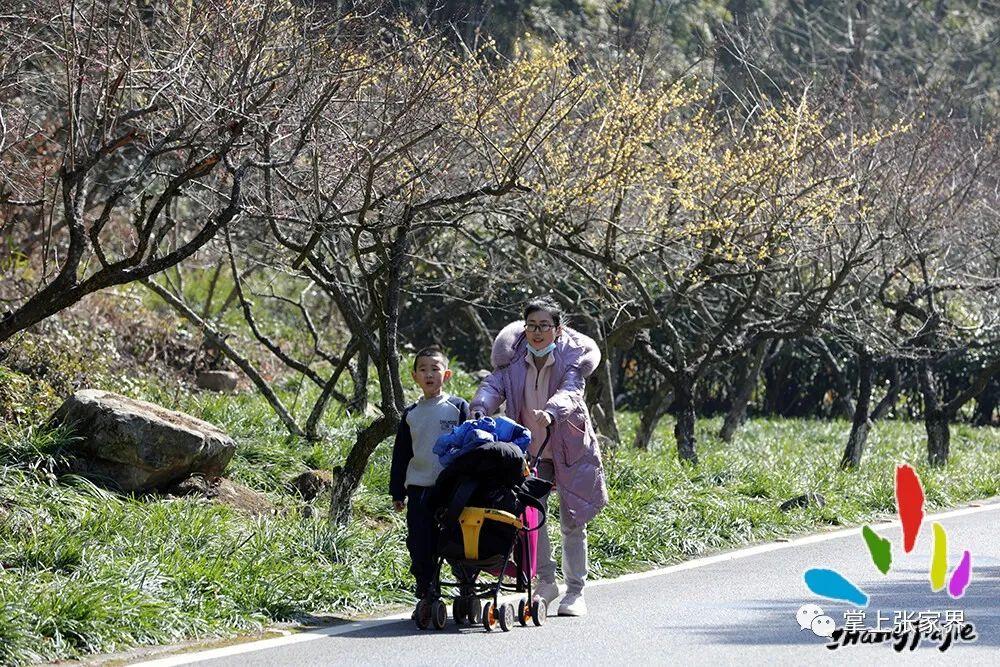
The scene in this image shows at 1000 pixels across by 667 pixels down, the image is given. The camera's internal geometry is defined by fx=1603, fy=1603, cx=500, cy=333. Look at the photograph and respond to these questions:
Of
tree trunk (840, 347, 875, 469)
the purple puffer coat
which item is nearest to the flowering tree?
the purple puffer coat

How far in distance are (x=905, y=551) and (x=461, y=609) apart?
5329 millimetres

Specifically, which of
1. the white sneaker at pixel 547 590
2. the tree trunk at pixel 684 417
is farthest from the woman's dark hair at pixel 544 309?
the tree trunk at pixel 684 417

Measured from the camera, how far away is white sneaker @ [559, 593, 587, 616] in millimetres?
9289

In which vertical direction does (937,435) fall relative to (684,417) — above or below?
below

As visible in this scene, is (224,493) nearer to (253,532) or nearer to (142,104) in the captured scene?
(253,532)

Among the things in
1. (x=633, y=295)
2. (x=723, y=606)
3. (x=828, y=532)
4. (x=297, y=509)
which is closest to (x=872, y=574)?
(x=723, y=606)

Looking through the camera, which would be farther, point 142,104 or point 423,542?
point 142,104

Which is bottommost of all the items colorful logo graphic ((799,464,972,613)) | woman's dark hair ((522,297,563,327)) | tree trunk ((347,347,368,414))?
colorful logo graphic ((799,464,972,613))

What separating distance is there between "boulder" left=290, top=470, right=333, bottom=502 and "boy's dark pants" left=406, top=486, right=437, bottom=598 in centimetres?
444

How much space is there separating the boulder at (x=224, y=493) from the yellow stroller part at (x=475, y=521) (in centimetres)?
392

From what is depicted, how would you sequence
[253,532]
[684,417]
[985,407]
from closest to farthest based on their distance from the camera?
[253,532] < [684,417] < [985,407]

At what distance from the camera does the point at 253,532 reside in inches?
409

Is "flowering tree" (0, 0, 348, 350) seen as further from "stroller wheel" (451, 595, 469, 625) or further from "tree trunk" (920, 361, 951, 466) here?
"tree trunk" (920, 361, 951, 466)

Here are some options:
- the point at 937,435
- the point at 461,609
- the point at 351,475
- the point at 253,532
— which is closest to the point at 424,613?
the point at 461,609
